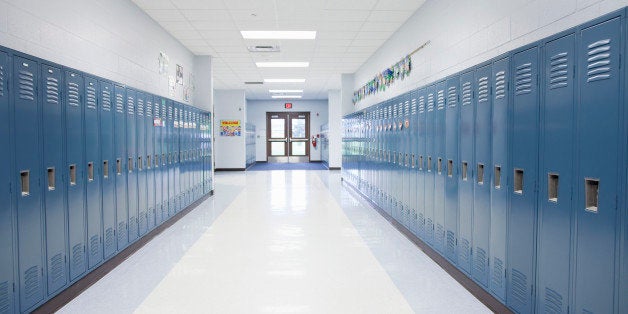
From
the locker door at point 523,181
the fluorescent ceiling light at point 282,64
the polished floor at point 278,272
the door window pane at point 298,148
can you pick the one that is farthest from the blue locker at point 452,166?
the door window pane at point 298,148

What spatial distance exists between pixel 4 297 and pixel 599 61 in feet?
11.0

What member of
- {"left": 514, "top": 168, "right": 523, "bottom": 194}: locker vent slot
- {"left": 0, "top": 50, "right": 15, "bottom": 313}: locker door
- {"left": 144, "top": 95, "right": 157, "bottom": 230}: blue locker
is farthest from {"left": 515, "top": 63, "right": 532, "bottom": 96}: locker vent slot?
{"left": 144, "top": 95, "right": 157, "bottom": 230}: blue locker

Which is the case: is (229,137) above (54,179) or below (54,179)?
above

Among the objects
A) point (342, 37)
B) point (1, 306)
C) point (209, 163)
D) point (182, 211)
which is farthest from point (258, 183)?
point (1, 306)

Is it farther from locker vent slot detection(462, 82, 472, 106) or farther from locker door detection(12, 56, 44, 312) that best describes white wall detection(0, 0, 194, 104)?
locker vent slot detection(462, 82, 472, 106)

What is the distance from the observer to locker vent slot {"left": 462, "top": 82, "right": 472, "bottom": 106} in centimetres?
330

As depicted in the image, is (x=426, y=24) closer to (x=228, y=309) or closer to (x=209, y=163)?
(x=228, y=309)

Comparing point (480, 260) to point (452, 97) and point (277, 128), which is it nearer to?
point (452, 97)

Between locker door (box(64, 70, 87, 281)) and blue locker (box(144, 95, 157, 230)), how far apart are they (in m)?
1.48

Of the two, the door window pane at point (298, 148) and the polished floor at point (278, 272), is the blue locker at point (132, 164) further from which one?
the door window pane at point (298, 148)

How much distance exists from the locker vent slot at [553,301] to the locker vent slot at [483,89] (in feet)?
4.53

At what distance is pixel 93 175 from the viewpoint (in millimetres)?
3553

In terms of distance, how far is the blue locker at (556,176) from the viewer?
2094 millimetres

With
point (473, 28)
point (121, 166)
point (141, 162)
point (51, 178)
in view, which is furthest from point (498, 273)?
point (141, 162)
